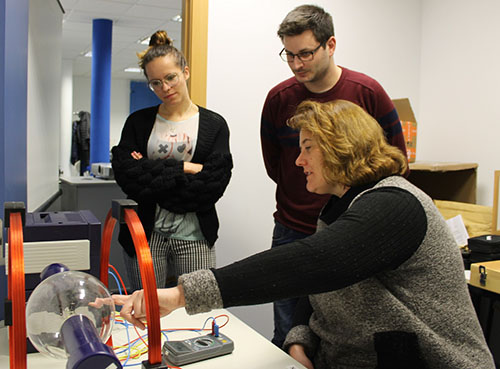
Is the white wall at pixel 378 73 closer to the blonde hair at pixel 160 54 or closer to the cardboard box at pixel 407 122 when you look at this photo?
the cardboard box at pixel 407 122

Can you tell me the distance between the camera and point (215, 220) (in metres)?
1.90

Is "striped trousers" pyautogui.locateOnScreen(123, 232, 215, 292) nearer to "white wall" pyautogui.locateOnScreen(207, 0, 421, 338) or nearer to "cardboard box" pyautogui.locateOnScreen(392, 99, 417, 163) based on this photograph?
"white wall" pyautogui.locateOnScreen(207, 0, 421, 338)

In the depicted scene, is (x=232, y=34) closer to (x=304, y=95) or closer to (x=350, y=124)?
(x=304, y=95)

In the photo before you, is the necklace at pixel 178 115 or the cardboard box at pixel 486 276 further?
the necklace at pixel 178 115

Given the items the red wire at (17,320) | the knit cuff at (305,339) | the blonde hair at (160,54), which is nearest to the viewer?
the red wire at (17,320)

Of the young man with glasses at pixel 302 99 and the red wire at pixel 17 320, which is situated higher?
the young man with glasses at pixel 302 99

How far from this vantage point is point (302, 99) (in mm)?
1967

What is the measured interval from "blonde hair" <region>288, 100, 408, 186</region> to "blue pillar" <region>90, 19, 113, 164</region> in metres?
6.15

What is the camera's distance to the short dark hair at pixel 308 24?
1771mm

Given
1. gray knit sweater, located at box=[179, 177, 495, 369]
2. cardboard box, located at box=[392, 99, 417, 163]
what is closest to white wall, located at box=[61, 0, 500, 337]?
cardboard box, located at box=[392, 99, 417, 163]

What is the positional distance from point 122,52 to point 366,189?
8.56 m

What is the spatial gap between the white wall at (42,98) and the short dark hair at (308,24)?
165cm

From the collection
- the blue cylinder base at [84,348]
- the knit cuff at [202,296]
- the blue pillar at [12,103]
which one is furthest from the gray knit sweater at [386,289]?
the blue pillar at [12,103]

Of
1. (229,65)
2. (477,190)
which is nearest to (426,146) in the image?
(477,190)
